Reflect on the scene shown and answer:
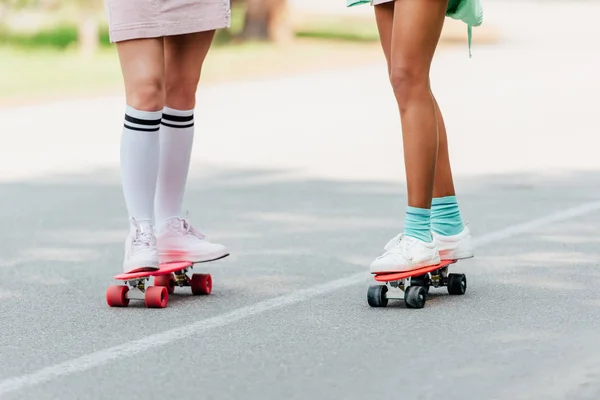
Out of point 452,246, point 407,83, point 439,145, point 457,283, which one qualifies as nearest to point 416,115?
point 407,83

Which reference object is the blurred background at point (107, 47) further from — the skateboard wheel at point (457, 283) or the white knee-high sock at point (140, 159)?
the skateboard wheel at point (457, 283)

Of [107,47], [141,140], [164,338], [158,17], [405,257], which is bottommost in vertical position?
[164,338]

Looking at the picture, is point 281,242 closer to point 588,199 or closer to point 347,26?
point 588,199

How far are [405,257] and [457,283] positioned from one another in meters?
0.36

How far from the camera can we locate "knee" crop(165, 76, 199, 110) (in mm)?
6238

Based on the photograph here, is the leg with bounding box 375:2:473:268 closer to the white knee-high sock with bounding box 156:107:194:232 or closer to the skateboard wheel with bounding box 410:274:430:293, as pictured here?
the skateboard wheel with bounding box 410:274:430:293

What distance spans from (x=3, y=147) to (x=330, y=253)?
21.2 feet

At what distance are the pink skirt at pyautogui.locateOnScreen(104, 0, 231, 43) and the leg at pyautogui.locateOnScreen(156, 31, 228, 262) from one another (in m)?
0.12

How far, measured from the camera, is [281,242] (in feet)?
25.8

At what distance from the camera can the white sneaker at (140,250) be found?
5902 millimetres

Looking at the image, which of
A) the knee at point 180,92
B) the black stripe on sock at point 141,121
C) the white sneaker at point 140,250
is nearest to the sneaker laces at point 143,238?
the white sneaker at point 140,250

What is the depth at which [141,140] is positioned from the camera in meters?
6.03

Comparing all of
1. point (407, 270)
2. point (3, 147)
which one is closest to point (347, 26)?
point (3, 147)

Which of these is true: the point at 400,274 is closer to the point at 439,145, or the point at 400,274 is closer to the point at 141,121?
the point at 439,145
